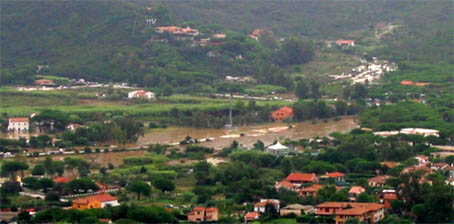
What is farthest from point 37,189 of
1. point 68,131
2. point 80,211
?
point 68,131

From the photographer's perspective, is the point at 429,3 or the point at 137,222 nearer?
the point at 137,222

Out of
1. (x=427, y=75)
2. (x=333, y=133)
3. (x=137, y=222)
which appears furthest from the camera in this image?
(x=427, y=75)

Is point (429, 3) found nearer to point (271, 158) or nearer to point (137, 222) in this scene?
point (271, 158)

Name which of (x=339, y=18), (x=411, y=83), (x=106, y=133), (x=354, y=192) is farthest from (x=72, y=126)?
(x=339, y=18)

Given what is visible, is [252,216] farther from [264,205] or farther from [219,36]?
[219,36]

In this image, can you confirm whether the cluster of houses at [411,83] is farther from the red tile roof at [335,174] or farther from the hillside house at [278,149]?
the red tile roof at [335,174]

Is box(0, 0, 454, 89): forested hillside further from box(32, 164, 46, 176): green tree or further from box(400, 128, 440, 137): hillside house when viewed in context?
box(32, 164, 46, 176): green tree
